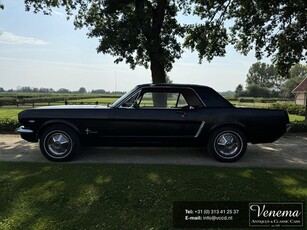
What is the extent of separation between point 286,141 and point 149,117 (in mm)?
5241

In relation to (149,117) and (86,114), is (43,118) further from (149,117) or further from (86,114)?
(149,117)

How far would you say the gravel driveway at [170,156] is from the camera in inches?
243

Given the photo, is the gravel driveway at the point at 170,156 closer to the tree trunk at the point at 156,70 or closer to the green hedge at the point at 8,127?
the green hedge at the point at 8,127

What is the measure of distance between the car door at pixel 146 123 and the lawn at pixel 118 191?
722 millimetres

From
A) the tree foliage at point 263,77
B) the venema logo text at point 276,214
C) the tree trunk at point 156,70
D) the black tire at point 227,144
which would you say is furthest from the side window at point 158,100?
the tree foliage at point 263,77

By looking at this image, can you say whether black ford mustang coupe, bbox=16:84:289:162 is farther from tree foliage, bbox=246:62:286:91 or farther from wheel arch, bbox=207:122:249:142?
tree foliage, bbox=246:62:286:91

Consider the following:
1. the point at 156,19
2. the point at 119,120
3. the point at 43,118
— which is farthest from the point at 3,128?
the point at 156,19

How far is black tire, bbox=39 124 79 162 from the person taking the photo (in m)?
6.09

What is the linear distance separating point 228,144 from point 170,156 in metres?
1.34

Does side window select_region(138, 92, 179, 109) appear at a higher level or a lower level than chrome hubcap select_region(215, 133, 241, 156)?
higher

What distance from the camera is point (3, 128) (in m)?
10.7

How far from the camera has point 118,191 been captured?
175 inches

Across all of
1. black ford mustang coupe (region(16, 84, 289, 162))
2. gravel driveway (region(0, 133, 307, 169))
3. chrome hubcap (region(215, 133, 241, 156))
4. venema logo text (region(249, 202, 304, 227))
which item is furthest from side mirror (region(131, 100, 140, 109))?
venema logo text (region(249, 202, 304, 227))

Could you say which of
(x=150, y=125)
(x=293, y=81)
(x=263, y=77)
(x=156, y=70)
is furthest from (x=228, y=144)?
(x=263, y=77)
